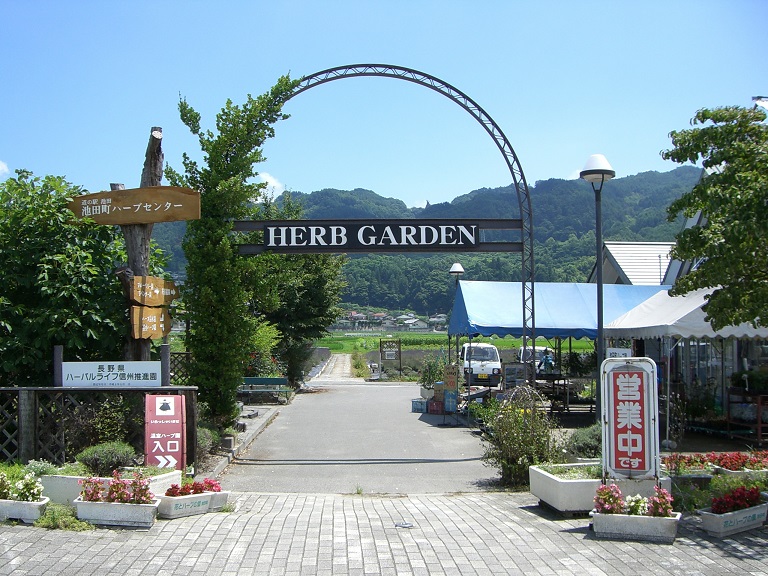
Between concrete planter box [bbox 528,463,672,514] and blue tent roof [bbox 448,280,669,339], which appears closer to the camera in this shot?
concrete planter box [bbox 528,463,672,514]

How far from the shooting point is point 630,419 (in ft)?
25.8

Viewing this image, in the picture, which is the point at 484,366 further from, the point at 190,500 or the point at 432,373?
the point at 190,500

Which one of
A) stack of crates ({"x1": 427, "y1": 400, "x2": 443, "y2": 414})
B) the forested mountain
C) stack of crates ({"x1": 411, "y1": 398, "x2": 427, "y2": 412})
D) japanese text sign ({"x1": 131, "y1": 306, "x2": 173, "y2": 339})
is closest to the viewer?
japanese text sign ({"x1": 131, "y1": 306, "x2": 173, "y2": 339})

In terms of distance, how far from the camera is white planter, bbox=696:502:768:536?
23.4 feet

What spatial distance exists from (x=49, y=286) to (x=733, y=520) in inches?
383

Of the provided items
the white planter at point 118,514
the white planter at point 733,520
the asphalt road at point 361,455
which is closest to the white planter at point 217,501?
the white planter at point 118,514

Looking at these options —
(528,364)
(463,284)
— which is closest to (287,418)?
(463,284)

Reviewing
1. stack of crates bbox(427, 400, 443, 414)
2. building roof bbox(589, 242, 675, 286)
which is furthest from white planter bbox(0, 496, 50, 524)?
building roof bbox(589, 242, 675, 286)

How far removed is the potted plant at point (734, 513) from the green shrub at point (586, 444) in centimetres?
276

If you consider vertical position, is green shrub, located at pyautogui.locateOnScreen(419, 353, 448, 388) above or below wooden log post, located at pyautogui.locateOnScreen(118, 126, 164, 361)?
below

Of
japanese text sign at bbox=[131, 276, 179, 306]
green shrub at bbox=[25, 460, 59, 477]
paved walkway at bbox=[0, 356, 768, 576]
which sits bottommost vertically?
paved walkway at bbox=[0, 356, 768, 576]

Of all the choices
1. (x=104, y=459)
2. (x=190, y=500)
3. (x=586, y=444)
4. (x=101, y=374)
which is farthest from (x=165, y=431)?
(x=586, y=444)

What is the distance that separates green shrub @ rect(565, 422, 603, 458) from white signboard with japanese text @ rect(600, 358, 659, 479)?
2.38 metres

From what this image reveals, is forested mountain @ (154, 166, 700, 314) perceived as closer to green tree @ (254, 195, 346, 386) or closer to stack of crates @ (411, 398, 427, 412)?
green tree @ (254, 195, 346, 386)
